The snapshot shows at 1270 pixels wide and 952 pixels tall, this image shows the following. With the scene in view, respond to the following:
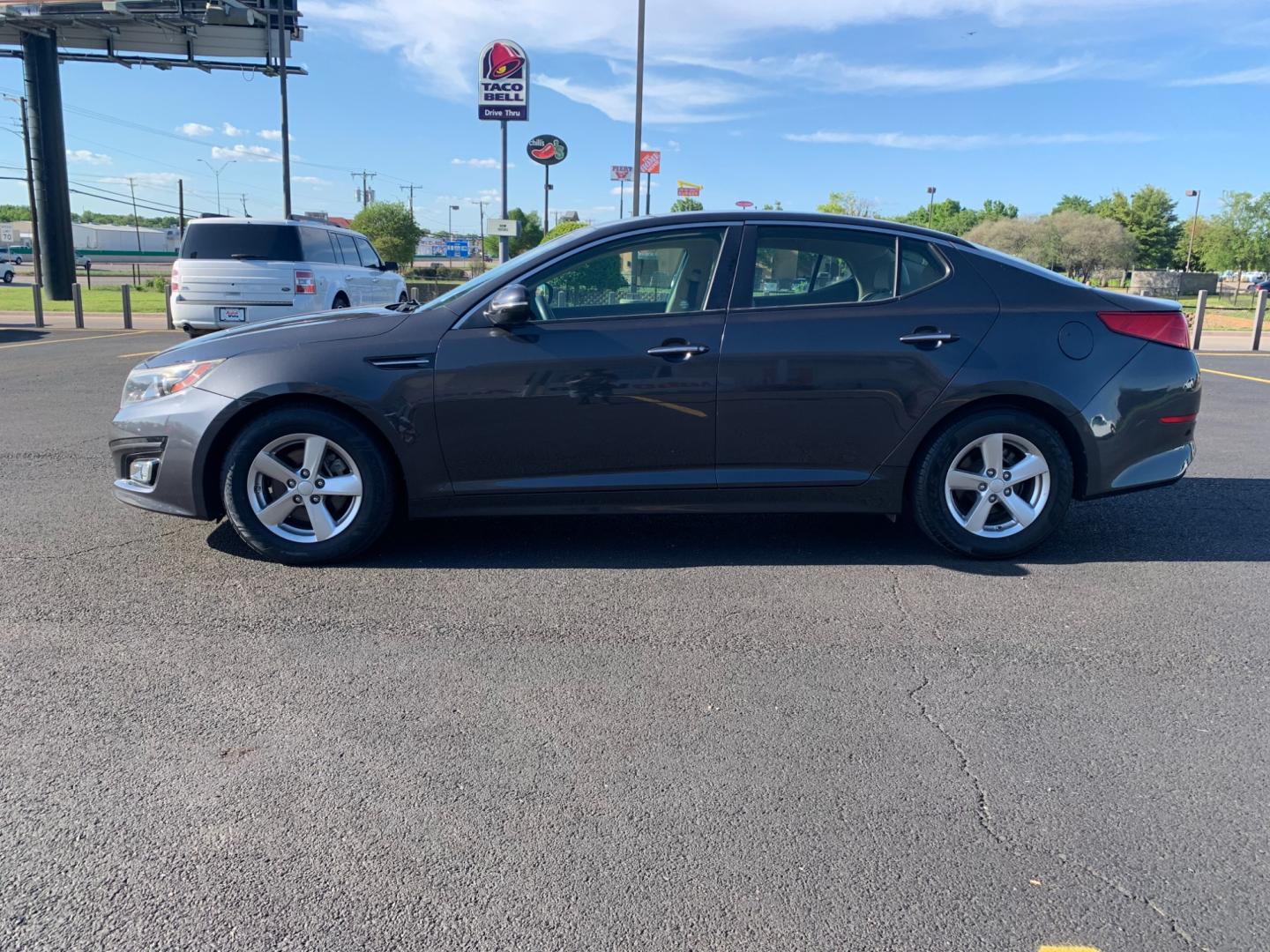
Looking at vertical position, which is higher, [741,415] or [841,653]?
[741,415]

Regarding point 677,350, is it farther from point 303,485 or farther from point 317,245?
point 317,245

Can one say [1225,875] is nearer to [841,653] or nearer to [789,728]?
[789,728]

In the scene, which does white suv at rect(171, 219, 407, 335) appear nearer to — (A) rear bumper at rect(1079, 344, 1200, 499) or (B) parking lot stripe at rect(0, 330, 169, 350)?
(B) parking lot stripe at rect(0, 330, 169, 350)

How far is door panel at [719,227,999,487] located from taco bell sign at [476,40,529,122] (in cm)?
2008

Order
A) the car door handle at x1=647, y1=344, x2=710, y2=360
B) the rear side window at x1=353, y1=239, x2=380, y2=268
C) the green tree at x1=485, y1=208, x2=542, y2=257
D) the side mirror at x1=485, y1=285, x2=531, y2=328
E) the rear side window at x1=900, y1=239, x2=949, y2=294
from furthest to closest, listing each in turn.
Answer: the green tree at x1=485, y1=208, x2=542, y2=257 → the rear side window at x1=353, y1=239, x2=380, y2=268 → the rear side window at x1=900, y1=239, x2=949, y2=294 → the car door handle at x1=647, y1=344, x2=710, y2=360 → the side mirror at x1=485, y1=285, x2=531, y2=328

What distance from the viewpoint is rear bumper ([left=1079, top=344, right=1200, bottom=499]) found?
4.55 m

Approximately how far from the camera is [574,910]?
7.05ft

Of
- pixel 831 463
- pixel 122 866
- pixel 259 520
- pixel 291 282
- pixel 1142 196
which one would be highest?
pixel 1142 196

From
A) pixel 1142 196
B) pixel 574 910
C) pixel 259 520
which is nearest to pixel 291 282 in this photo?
pixel 259 520

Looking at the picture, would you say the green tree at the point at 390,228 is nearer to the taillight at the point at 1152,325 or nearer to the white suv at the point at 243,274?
the white suv at the point at 243,274

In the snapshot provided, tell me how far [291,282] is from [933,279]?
10138 millimetres

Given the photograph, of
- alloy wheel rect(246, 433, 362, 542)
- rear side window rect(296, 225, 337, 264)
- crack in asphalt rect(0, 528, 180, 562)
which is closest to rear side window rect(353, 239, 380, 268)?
rear side window rect(296, 225, 337, 264)

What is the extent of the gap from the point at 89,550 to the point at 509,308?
2.42 m

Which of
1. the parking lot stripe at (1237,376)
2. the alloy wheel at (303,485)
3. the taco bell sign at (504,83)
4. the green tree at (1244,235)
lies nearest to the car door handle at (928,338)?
the alloy wheel at (303,485)
